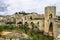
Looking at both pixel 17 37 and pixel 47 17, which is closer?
pixel 17 37

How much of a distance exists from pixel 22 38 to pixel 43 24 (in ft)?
75.8

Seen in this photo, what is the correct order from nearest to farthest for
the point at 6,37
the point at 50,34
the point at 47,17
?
the point at 6,37, the point at 50,34, the point at 47,17

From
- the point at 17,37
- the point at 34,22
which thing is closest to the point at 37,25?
the point at 34,22

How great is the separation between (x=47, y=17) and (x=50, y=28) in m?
1.62

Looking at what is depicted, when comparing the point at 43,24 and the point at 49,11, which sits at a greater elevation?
the point at 49,11

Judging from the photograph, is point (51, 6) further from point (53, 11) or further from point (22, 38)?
point (22, 38)

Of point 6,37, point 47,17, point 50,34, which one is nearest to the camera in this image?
point 6,37

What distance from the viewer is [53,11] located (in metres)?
27.0

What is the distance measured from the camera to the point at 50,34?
2577 centimetres

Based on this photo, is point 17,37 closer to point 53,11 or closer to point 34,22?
point 53,11

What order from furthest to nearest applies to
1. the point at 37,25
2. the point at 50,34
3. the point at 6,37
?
the point at 37,25
the point at 50,34
the point at 6,37

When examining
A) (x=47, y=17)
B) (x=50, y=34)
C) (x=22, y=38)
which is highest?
(x=22, y=38)

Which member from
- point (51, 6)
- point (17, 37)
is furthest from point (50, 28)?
point (17, 37)

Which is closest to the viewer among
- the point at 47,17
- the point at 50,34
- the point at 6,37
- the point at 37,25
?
the point at 6,37
